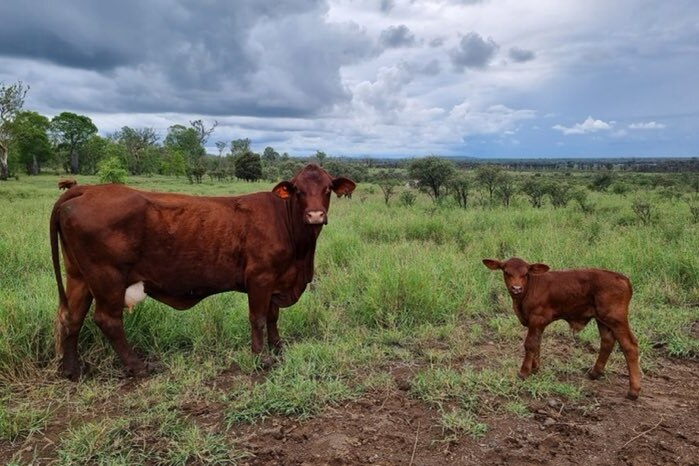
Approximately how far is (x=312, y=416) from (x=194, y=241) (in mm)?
1795

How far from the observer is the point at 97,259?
4141 mm

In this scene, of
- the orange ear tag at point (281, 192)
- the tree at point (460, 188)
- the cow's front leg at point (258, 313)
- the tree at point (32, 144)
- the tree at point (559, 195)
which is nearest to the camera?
the orange ear tag at point (281, 192)

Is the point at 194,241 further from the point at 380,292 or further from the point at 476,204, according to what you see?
the point at 476,204

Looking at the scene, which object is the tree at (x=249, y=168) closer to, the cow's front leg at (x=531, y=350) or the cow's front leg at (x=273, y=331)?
the cow's front leg at (x=273, y=331)

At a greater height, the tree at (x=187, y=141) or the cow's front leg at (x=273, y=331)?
the tree at (x=187, y=141)

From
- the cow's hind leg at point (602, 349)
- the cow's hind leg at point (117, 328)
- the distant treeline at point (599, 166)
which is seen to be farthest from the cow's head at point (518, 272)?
the distant treeline at point (599, 166)

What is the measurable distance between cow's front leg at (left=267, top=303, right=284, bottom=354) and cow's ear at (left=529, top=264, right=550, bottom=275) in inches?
91.3

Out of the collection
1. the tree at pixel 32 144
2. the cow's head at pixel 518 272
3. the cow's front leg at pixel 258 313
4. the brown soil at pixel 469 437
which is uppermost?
the tree at pixel 32 144

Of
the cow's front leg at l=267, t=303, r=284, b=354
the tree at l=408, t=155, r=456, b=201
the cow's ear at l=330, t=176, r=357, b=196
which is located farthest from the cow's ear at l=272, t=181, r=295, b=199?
the tree at l=408, t=155, r=456, b=201

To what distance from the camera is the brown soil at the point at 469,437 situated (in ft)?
10.7

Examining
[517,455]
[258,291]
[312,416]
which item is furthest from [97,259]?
[517,455]

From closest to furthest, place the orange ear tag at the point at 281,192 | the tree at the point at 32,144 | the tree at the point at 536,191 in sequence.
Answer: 1. the orange ear tag at the point at 281,192
2. the tree at the point at 536,191
3. the tree at the point at 32,144

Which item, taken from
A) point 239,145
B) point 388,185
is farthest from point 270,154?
point 388,185

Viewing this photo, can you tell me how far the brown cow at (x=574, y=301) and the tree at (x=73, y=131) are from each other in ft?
195
